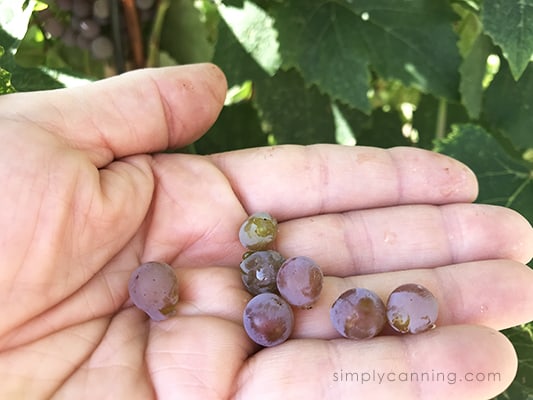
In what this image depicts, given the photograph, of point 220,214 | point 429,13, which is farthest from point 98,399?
point 429,13

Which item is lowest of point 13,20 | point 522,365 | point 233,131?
point 522,365

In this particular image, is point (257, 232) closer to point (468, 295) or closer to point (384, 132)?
point (468, 295)

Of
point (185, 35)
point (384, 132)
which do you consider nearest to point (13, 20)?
point (185, 35)

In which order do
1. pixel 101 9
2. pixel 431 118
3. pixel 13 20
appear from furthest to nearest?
pixel 431 118, pixel 101 9, pixel 13 20

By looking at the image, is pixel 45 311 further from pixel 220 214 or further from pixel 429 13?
pixel 429 13

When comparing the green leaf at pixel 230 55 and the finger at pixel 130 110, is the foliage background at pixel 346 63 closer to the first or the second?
the green leaf at pixel 230 55

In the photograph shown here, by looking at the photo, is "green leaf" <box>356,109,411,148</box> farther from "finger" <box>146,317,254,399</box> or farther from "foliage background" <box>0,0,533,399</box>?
"finger" <box>146,317,254,399</box>
